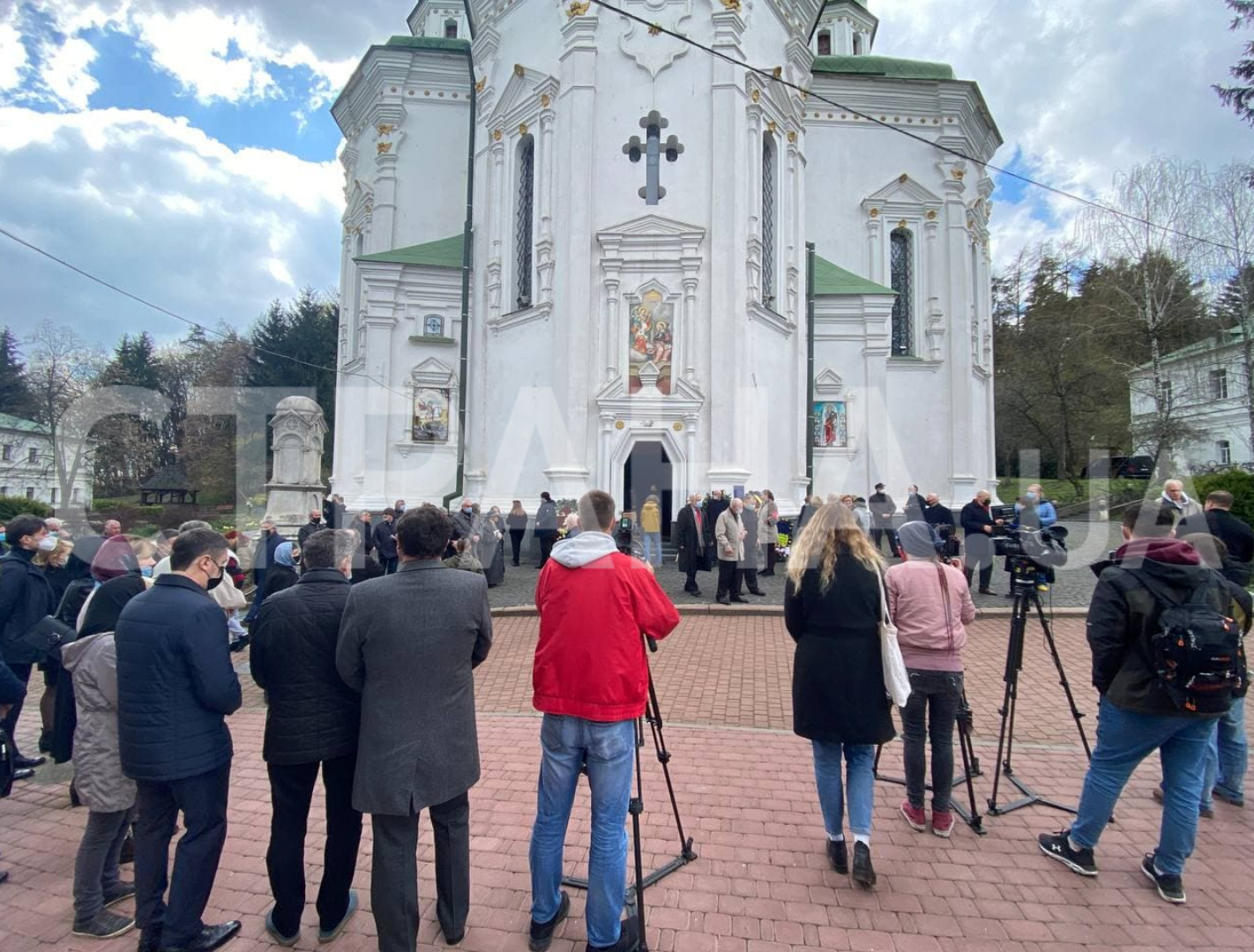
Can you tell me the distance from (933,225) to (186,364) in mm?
47269

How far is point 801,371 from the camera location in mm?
20672

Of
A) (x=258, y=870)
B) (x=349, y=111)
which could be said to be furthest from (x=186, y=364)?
(x=258, y=870)

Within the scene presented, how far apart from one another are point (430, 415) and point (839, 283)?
14447 mm

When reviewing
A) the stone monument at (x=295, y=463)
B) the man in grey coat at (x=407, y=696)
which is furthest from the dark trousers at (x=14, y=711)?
the stone monument at (x=295, y=463)

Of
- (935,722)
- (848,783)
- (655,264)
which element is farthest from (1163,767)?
(655,264)

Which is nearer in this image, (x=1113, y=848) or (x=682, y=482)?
(x=1113, y=848)

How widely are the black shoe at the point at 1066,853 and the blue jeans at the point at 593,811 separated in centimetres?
250

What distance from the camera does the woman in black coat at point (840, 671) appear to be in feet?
11.6

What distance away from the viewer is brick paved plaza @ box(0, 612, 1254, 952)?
127 inches

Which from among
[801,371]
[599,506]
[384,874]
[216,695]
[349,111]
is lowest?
[384,874]

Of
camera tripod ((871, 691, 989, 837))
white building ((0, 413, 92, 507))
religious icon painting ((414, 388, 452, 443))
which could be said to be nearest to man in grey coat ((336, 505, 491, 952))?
camera tripod ((871, 691, 989, 837))

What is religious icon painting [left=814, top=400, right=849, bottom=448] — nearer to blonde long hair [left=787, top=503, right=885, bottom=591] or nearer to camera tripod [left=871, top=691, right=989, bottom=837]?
camera tripod [left=871, top=691, right=989, bottom=837]

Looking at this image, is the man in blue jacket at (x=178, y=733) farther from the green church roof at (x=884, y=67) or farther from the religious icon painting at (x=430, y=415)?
the green church roof at (x=884, y=67)

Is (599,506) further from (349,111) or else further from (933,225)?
(349,111)
